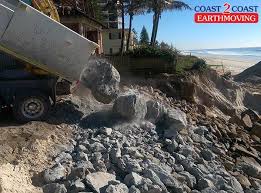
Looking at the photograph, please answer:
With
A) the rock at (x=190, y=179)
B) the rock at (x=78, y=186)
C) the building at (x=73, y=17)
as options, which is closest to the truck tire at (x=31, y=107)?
the rock at (x=78, y=186)

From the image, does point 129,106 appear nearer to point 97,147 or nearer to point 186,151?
point 186,151

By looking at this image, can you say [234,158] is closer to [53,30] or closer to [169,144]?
[169,144]

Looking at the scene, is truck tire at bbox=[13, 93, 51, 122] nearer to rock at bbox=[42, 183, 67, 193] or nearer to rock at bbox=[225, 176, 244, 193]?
rock at bbox=[42, 183, 67, 193]

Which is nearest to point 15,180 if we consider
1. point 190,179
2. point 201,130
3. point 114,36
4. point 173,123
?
point 190,179

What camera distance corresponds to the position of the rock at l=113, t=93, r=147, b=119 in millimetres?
14305

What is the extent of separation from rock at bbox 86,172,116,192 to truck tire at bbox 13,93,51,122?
3.97m

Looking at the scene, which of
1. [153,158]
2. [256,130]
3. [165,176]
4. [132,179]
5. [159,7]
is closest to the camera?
[132,179]

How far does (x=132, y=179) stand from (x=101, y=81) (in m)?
5.46

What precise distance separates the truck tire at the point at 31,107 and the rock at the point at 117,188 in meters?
4.58

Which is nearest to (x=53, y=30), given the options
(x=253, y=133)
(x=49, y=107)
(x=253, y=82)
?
(x=49, y=107)

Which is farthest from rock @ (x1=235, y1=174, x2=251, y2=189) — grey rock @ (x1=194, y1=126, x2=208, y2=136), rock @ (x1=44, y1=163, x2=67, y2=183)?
rock @ (x1=44, y1=163, x2=67, y2=183)

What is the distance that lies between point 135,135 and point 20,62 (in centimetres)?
398

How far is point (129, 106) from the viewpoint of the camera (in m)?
14.3

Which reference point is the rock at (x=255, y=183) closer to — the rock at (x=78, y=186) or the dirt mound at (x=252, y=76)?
the rock at (x=78, y=186)
